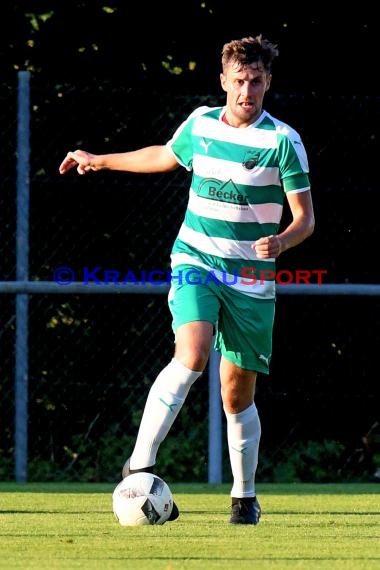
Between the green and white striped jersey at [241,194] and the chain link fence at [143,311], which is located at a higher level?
the green and white striped jersey at [241,194]

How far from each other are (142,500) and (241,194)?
4.23 feet

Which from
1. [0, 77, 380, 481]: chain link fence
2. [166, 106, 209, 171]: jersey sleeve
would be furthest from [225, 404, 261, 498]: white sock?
[0, 77, 380, 481]: chain link fence

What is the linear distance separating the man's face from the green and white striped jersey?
52 mm

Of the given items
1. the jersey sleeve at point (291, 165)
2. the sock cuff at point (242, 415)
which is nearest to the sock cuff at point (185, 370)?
the sock cuff at point (242, 415)

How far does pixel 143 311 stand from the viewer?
9523 mm

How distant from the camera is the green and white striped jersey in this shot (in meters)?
6.36

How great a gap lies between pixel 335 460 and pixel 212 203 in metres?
3.61

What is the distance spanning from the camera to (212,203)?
641cm

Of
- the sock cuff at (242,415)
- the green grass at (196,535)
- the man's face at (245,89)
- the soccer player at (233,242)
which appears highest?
the man's face at (245,89)

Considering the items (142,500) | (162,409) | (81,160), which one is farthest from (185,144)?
(142,500)

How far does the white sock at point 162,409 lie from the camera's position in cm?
627

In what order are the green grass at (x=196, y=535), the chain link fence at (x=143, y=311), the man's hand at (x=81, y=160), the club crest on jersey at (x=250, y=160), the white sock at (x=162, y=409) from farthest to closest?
the chain link fence at (x=143, y=311) → the man's hand at (x=81, y=160) → the club crest on jersey at (x=250, y=160) → the white sock at (x=162, y=409) → the green grass at (x=196, y=535)

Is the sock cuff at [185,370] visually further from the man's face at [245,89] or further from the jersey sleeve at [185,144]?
the man's face at [245,89]

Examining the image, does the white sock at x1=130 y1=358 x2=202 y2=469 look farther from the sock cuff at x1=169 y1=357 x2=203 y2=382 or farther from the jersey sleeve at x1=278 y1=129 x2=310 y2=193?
the jersey sleeve at x1=278 y1=129 x2=310 y2=193
